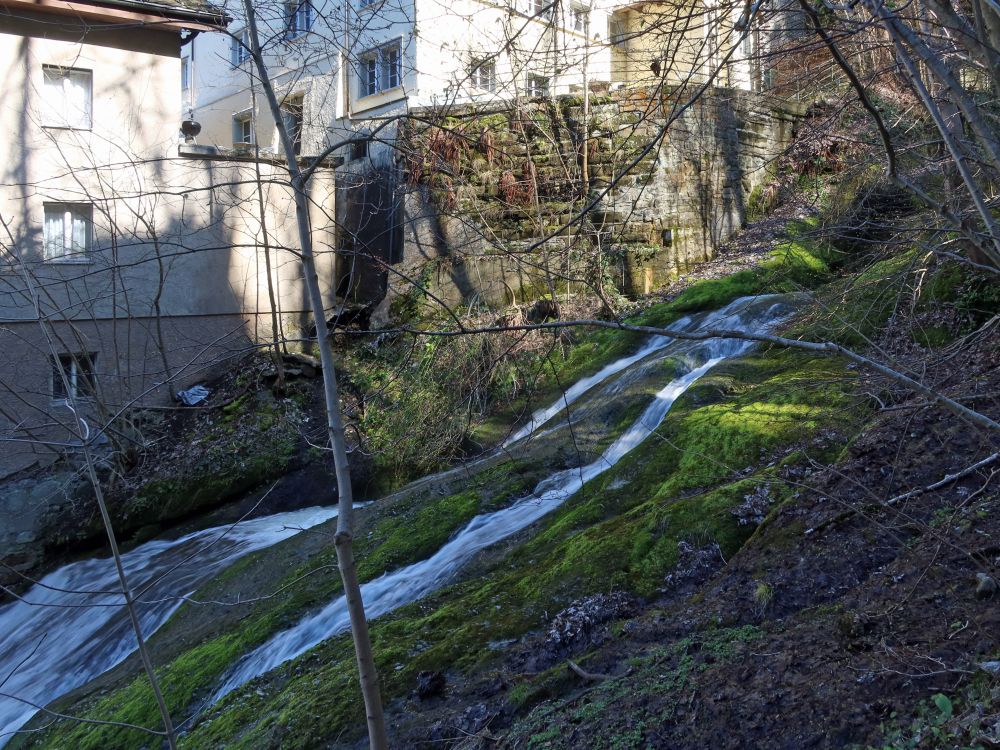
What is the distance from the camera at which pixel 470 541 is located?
8172 millimetres

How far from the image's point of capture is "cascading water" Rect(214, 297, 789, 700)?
711cm

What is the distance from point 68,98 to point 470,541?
11777mm

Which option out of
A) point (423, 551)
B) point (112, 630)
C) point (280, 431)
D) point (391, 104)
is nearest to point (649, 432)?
point (423, 551)

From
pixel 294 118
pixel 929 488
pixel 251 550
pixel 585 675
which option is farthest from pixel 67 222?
pixel 929 488

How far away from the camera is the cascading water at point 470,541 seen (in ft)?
23.3

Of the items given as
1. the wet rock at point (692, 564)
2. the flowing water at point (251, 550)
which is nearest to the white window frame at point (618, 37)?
the flowing water at point (251, 550)

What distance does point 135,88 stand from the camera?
15734 millimetres

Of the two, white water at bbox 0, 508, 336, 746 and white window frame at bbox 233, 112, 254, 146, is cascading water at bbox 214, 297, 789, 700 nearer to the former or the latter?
white water at bbox 0, 508, 336, 746

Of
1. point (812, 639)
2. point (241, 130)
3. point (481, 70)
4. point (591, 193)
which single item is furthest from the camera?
point (241, 130)

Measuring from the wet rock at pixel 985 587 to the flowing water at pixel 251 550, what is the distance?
9.24 feet

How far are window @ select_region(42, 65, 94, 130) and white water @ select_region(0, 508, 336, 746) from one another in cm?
745

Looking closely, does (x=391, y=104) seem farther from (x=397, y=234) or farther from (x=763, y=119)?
(x=763, y=119)

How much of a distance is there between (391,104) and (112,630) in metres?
15.4

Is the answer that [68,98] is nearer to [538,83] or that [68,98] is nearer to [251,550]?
[538,83]
